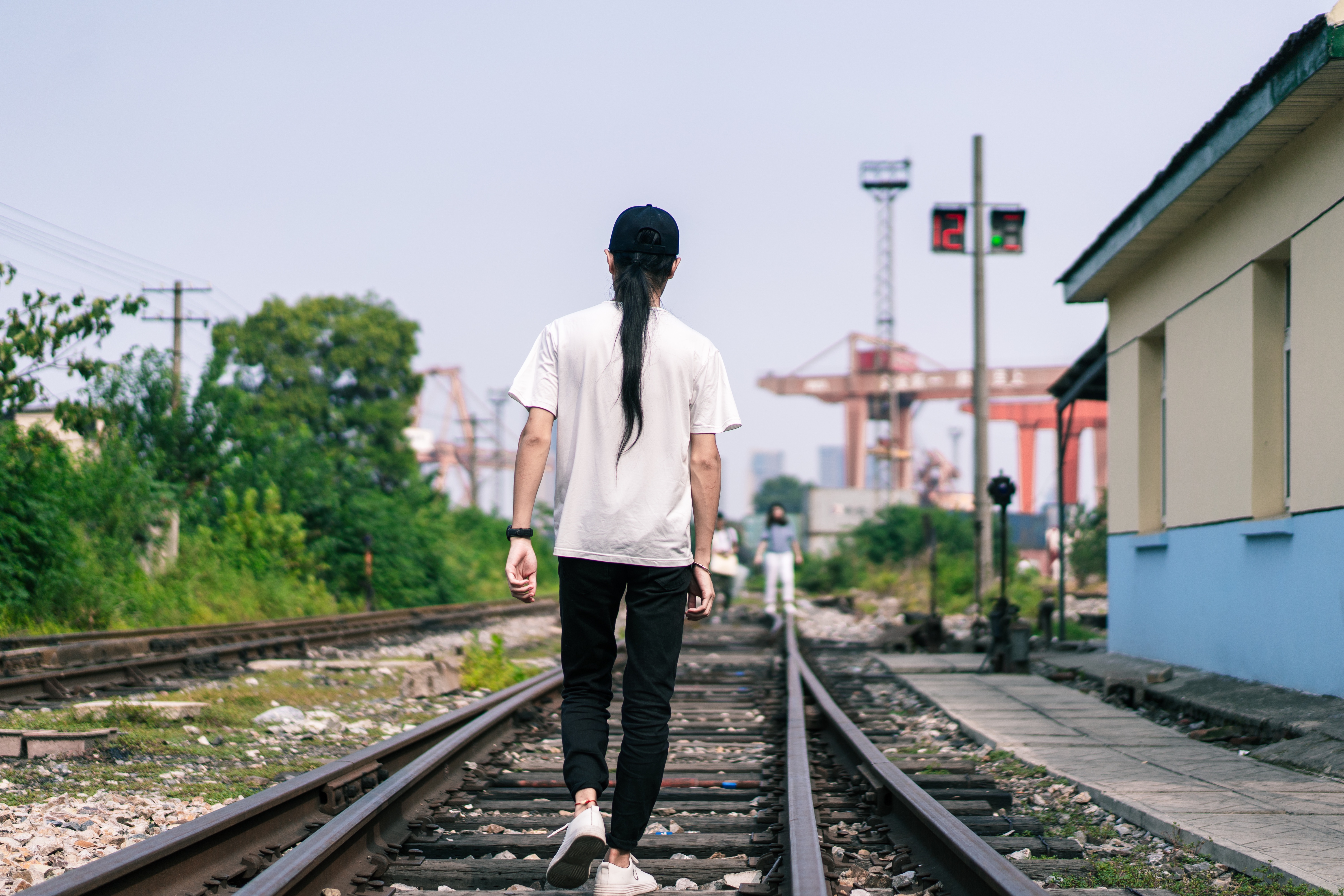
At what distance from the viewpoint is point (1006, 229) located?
63.8 feet

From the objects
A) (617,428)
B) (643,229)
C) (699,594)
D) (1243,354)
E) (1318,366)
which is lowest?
(699,594)

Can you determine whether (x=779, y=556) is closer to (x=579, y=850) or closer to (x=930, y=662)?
(x=930, y=662)

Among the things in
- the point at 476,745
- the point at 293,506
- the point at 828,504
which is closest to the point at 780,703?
the point at 476,745

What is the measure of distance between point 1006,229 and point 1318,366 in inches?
488

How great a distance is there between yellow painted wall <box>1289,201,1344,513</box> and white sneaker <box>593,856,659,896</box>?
549 cm

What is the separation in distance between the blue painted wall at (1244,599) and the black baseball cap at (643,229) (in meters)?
5.34

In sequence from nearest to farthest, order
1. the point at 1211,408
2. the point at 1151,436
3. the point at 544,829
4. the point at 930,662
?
the point at 544,829 < the point at 1211,408 < the point at 1151,436 < the point at 930,662

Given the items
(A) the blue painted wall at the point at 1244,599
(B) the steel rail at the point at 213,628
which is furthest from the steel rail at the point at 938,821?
(B) the steel rail at the point at 213,628

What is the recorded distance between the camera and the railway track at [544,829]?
329 cm

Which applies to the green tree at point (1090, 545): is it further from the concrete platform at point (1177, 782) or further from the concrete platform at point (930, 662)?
the concrete platform at point (1177, 782)

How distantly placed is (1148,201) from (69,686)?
30.1 feet

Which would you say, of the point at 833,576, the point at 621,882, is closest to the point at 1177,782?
the point at 621,882

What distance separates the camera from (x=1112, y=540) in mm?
12555

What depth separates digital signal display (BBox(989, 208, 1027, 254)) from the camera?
19391 millimetres
